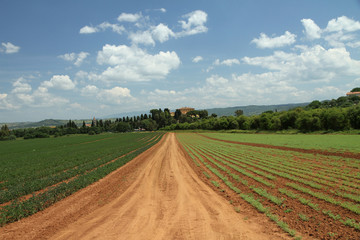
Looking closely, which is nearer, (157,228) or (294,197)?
(157,228)

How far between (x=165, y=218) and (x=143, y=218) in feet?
3.15

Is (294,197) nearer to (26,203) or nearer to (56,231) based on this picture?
(56,231)

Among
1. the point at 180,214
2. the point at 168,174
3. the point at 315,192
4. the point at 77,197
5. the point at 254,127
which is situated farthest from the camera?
the point at 254,127

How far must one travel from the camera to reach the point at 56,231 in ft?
26.0

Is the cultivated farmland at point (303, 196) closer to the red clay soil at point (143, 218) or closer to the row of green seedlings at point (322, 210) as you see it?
the row of green seedlings at point (322, 210)

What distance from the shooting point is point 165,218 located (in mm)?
8828

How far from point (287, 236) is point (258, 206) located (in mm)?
2551

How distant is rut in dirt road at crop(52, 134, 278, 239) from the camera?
7430 millimetres

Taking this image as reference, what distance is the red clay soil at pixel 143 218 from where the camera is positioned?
7.48 meters

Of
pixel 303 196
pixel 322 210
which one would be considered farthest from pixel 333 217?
pixel 303 196

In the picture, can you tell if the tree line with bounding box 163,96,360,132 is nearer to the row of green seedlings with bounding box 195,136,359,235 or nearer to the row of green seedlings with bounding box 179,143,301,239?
the row of green seedlings with bounding box 179,143,301,239

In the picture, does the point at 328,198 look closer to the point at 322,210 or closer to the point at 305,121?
the point at 322,210

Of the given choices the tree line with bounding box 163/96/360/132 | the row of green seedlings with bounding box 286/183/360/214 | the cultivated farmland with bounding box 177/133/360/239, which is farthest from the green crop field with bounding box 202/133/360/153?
the row of green seedlings with bounding box 286/183/360/214

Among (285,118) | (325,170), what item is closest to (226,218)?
(325,170)
